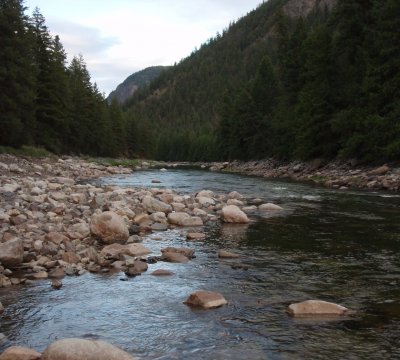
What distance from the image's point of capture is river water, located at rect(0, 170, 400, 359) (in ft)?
18.6

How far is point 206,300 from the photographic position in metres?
7.12

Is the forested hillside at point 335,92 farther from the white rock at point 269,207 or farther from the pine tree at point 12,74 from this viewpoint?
the pine tree at point 12,74

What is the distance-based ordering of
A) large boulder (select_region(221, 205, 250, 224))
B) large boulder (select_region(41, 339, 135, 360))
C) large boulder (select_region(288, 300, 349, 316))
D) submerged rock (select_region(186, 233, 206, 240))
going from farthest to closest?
large boulder (select_region(221, 205, 250, 224)) → submerged rock (select_region(186, 233, 206, 240)) → large boulder (select_region(288, 300, 349, 316)) → large boulder (select_region(41, 339, 135, 360))

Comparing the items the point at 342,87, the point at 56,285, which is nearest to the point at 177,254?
the point at 56,285

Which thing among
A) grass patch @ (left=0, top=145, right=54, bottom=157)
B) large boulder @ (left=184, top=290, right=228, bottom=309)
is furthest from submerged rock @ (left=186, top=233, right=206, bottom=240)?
grass patch @ (left=0, top=145, right=54, bottom=157)

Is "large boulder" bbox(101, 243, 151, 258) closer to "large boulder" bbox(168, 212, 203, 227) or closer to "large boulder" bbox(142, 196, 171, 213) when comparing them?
"large boulder" bbox(168, 212, 203, 227)

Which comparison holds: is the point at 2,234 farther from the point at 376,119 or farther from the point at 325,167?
the point at 325,167

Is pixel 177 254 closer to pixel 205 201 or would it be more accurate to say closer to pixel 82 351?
pixel 82 351

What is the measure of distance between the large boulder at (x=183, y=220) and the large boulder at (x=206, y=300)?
7460 mm

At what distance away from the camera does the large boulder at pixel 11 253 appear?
8859 mm

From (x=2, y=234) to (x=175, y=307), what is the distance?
5043mm

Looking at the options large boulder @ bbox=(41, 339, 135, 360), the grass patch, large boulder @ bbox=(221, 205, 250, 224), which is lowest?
large boulder @ bbox=(41, 339, 135, 360)

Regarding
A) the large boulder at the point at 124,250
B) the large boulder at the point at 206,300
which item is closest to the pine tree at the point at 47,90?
the large boulder at the point at 124,250

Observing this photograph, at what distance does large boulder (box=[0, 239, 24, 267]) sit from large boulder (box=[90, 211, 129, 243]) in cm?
258
